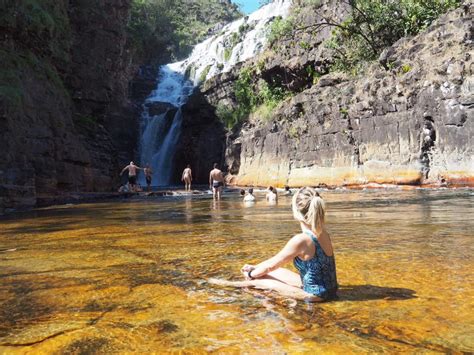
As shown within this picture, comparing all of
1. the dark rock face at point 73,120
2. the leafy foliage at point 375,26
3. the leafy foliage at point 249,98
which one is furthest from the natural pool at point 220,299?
the leafy foliage at point 249,98

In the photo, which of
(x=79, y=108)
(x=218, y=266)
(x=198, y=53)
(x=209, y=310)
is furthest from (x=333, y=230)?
(x=198, y=53)

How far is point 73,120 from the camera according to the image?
81.1ft

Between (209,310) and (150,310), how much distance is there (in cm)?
44

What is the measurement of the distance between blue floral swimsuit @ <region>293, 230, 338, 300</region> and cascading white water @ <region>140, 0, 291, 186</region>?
3444 centimetres

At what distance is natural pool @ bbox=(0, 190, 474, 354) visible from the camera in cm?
260

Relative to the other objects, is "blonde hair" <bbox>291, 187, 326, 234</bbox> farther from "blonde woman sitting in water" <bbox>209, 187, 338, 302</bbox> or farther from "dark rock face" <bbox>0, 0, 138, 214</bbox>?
"dark rock face" <bbox>0, 0, 138, 214</bbox>

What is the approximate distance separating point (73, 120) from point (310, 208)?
23.6 meters

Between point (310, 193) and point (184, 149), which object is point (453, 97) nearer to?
point (310, 193)

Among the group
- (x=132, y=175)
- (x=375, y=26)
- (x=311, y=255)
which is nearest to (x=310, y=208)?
(x=311, y=255)

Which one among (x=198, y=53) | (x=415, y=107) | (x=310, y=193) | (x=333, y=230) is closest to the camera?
(x=310, y=193)

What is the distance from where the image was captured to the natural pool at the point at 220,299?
2.60 meters

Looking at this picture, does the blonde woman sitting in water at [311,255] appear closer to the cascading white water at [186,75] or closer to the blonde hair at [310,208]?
the blonde hair at [310,208]

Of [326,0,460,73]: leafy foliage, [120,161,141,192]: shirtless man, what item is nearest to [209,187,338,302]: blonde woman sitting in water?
[120,161,141,192]: shirtless man

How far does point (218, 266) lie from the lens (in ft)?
15.4
